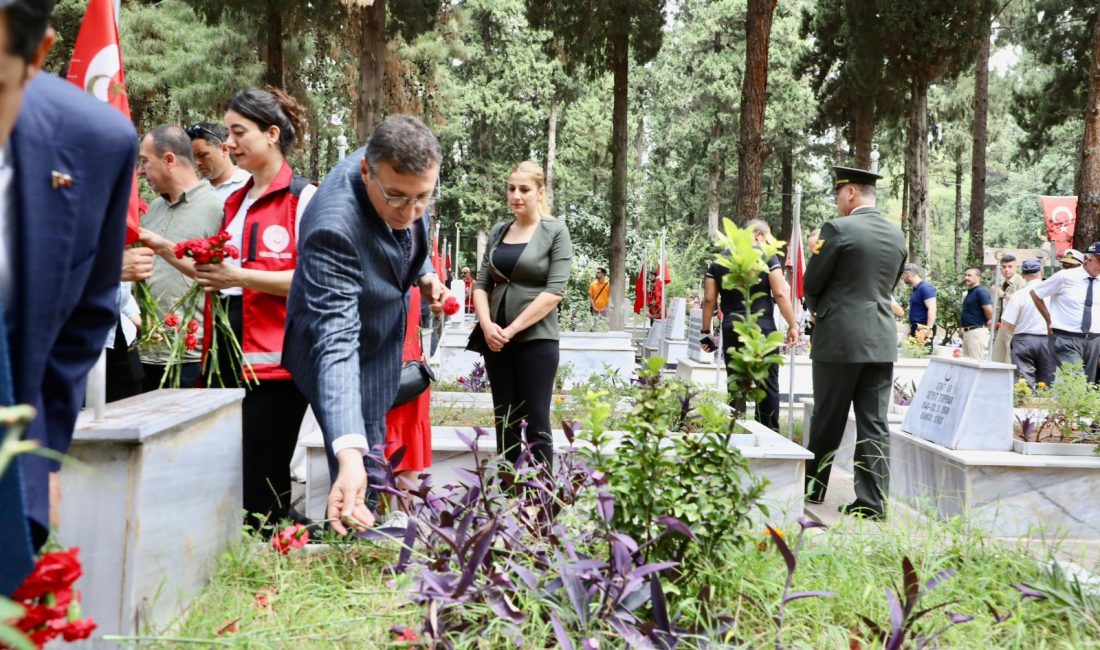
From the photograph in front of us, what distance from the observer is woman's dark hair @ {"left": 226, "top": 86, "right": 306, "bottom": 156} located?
3738 mm

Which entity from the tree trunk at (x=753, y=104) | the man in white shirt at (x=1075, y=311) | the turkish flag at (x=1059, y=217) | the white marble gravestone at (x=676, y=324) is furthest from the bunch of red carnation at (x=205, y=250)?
→ the turkish flag at (x=1059, y=217)

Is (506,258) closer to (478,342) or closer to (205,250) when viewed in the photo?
(478,342)

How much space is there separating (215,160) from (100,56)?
4.12 ft

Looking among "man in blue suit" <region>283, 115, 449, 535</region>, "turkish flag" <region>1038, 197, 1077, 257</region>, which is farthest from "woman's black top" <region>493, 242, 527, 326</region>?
"turkish flag" <region>1038, 197, 1077, 257</region>

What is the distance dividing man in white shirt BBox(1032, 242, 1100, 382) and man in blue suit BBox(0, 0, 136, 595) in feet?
35.2

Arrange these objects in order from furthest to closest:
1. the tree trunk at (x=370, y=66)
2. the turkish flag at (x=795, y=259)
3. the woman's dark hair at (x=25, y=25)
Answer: the tree trunk at (x=370, y=66) → the turkish flag at (x=795, y=259) → the woman's dark hair at (x=25, y=25)

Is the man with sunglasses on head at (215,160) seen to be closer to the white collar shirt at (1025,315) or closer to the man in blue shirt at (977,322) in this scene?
the white collar shirt at (1025,315)

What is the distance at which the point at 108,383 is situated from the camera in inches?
165

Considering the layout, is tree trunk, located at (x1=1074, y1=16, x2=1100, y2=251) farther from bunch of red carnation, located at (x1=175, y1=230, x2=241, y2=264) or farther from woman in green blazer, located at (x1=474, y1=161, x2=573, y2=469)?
bunch of red carnation, located at (x1=175, y1=230, x2=241, y2=264)

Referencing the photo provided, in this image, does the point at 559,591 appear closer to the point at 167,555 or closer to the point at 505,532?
the point at 505,532

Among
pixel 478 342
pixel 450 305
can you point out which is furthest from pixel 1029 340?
pixel 450 305

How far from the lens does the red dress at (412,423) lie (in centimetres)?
374

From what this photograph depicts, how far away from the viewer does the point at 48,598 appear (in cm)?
132

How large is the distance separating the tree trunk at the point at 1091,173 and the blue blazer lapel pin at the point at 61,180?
15.4 m
